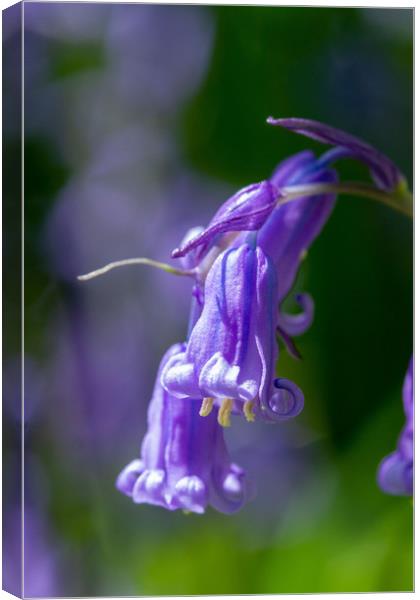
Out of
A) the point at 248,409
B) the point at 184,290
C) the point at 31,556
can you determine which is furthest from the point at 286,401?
the point at 184,290

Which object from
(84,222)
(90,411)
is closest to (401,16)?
(84,222)

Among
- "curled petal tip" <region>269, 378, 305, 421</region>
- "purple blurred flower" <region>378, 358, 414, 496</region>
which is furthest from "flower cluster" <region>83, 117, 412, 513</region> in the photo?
"purple blurred flower" <region>378, 358, 414, 496</region>

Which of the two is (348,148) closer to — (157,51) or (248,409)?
(248,409)

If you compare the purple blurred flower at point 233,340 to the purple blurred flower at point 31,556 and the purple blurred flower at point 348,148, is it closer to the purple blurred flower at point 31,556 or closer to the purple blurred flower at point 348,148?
the purple blurred flower at point 348,148

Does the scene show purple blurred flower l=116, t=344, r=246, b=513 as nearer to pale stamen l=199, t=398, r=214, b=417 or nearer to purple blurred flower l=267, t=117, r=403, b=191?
pale stamen l=199, t=398, r=214, b=417

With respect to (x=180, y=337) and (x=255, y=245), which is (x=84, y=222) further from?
(x=255, y=245)

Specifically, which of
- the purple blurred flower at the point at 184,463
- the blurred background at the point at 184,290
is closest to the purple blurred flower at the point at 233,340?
the purple blurred flower at the point at 184,463
